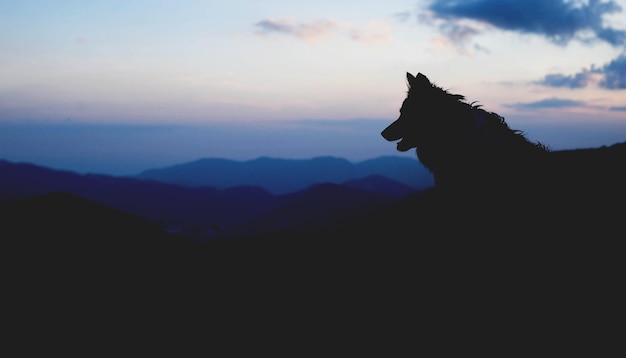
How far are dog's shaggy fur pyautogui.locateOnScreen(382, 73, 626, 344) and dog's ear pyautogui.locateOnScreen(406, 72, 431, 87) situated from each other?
2 cm

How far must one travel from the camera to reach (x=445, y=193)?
8680mm

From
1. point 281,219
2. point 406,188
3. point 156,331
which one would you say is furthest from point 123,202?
point 156,331

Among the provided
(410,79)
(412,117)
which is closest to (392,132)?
(412,117)

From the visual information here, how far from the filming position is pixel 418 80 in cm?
794

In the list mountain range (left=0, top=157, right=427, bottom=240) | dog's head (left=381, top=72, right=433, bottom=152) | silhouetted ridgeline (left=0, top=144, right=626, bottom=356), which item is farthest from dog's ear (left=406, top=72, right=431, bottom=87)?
mountain range (left=0, top=157, right=427, bottom=240)

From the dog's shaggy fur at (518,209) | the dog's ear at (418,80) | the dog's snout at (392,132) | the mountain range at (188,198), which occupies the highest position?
the dog's ear at (418,80)

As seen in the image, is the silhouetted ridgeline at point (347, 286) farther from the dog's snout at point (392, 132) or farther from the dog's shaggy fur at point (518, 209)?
the dog's snout at point (392, 132)

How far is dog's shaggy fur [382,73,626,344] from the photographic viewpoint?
7.29m

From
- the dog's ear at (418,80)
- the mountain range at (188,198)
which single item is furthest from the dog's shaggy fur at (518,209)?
the mountain range at (188,198)

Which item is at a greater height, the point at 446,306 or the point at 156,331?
the point at 446,306

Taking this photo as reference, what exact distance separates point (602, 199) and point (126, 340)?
10.1 m

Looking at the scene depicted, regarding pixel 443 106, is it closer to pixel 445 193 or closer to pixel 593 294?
pixel 445 193

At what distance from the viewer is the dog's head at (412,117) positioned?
795cm

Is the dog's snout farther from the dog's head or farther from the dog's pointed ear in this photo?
the dog's pointed ear
